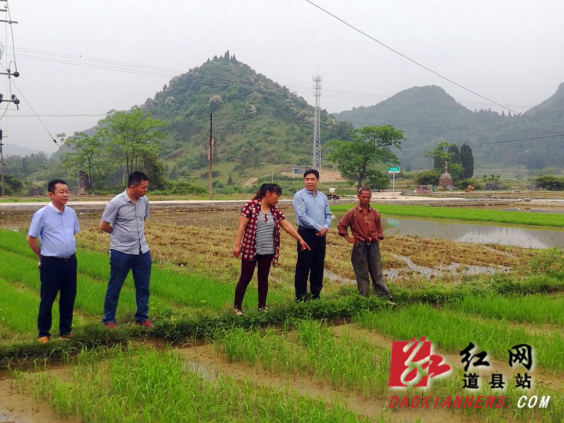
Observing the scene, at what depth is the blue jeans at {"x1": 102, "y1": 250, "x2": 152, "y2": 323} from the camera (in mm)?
4695

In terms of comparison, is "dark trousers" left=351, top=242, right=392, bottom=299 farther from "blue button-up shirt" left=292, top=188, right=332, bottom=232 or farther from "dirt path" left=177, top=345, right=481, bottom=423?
"dirt path" left=177, top=345, right=481, bottom=423

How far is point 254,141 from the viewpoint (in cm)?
7419

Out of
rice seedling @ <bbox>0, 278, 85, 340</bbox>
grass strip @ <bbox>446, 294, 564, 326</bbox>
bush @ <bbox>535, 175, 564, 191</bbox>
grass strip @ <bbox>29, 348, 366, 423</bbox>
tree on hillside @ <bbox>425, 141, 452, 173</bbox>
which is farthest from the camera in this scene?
tree on hillside @ <bbox>425, 141, 452, 173</bbox>

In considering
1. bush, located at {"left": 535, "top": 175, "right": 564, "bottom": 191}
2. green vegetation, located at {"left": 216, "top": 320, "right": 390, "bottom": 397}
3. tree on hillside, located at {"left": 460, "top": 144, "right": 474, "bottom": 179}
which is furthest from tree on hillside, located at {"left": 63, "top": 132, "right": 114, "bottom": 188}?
tree on hillside, located at {"left": 460, "top": 144, "right": 474, "bottom": 179}

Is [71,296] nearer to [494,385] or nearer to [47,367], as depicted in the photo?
[47,367]

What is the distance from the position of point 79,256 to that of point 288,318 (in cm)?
619

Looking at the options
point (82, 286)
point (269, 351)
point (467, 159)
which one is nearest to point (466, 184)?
point (467, 159)

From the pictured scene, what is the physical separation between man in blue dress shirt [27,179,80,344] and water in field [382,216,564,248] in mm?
12420

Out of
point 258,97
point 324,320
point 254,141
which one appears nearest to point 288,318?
point 324,320

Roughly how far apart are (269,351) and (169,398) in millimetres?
1142

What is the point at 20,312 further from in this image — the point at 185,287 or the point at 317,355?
the point at 317,355

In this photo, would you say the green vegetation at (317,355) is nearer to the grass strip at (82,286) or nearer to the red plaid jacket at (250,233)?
the red plaid jacket at (250,233)

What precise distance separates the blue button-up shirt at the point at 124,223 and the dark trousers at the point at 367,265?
2.81 metres

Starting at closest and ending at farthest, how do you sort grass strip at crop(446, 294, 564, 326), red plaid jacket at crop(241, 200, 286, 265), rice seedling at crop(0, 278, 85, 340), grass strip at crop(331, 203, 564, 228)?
1. rice seedling at crop(0, 278, 85, 340)
2. red plaid jacket at crop(241, 200, 286, 265)
3. grass strip at crop(446, 294, 564, 326)
4. grass strip at crop(331, 203, 564, 228)
